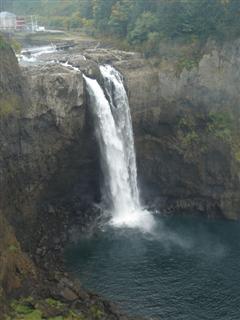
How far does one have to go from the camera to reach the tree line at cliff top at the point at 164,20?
5269 centimetres

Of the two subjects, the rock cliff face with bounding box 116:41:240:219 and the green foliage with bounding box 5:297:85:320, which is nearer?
the green foliage with bounding box 5:297:85:320

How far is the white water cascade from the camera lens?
47.5 meters

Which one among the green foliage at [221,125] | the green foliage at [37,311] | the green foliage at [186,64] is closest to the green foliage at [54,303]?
the green foliage at [37,311]

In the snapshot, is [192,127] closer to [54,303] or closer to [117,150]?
[117,150]

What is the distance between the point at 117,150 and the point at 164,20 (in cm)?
1553

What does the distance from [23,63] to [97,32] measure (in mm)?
18264

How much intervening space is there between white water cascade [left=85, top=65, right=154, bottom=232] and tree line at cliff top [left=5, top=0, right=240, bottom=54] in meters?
8.17

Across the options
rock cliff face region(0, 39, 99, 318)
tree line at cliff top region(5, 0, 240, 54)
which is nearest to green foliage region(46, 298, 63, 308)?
rock cliff face region(0, 39, 99, 318)

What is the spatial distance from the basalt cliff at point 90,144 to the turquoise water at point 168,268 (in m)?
2.00

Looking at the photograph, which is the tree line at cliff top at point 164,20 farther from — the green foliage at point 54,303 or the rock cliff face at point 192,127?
the green foliage at point 54,303

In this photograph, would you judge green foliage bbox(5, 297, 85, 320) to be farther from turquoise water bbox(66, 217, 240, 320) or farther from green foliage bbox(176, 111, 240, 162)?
green foliage bbox(176, 111, 240, 162)

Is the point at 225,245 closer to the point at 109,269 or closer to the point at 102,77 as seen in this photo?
the point at 109,269

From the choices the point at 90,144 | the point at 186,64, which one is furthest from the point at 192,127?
the point at 90,144

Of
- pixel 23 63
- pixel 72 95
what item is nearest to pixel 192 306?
pixel 72 95
